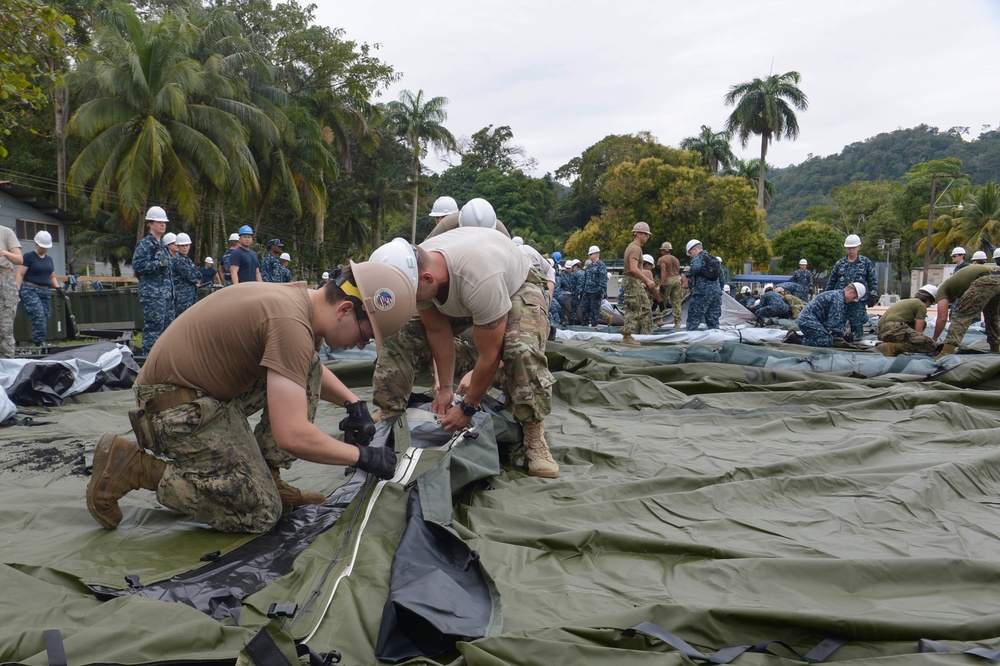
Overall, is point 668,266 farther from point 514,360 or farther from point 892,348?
point 514,360

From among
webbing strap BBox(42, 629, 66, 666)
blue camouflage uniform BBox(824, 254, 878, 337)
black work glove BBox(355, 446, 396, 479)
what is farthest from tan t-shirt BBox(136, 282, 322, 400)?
blue camouflage uniform BBox(824, 254, 878, 337)

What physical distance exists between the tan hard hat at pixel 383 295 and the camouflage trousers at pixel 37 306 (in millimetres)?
7725

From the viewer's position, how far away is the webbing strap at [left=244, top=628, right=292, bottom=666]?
1.50m

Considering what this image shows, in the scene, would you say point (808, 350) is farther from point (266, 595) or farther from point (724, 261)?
point (724, 261)

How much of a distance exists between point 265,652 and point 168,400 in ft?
3.60

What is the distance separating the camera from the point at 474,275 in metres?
2.86

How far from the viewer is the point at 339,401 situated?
278 cm

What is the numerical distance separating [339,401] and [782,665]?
6.01ft

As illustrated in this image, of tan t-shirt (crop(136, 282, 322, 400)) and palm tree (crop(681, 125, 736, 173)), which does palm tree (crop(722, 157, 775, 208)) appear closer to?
palm tree (crop(681, 125, 736, 173))

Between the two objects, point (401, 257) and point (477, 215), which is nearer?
point (401, 257)

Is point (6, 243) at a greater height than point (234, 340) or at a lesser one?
greater

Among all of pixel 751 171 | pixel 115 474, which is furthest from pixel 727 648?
pixel 751 171

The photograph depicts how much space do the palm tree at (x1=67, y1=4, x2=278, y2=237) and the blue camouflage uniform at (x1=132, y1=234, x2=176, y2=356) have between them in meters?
11.2

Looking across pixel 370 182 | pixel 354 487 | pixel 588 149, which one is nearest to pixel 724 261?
pixel 370 182
